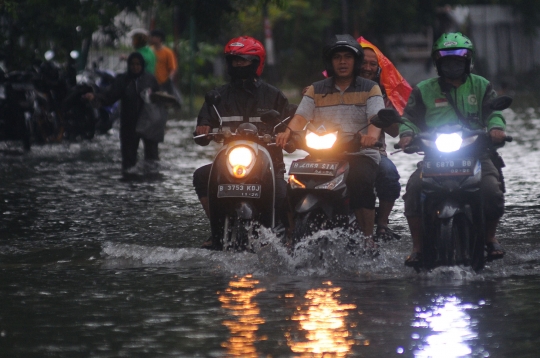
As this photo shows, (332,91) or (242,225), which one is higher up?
(332,91)

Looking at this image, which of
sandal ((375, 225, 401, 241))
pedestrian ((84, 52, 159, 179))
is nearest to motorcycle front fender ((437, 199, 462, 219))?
sandal ((375, 225, 401, 241))

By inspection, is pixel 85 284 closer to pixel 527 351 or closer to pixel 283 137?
pixel 283 137

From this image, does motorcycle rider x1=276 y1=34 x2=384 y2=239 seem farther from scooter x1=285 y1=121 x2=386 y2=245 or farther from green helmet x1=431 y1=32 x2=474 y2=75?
green helmet x1=431 y1=32 x2=474 y2=75

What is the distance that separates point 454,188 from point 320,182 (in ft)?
3.34

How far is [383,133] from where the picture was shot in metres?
10.5

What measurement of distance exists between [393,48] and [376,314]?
47307 mm

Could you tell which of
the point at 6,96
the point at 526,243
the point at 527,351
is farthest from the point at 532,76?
the point at 527,351

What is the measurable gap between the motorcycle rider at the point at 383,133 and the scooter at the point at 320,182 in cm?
134

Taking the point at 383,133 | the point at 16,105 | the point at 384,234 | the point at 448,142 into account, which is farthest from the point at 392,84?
the point at 16,105

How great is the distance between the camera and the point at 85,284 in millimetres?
8430

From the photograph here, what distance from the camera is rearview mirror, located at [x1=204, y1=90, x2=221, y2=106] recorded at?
9.59 m

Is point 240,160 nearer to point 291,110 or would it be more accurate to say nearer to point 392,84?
point 291,110

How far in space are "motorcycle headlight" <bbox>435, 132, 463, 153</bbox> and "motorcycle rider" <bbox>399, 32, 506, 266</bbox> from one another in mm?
285

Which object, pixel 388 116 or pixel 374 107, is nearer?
pixel 388 116
